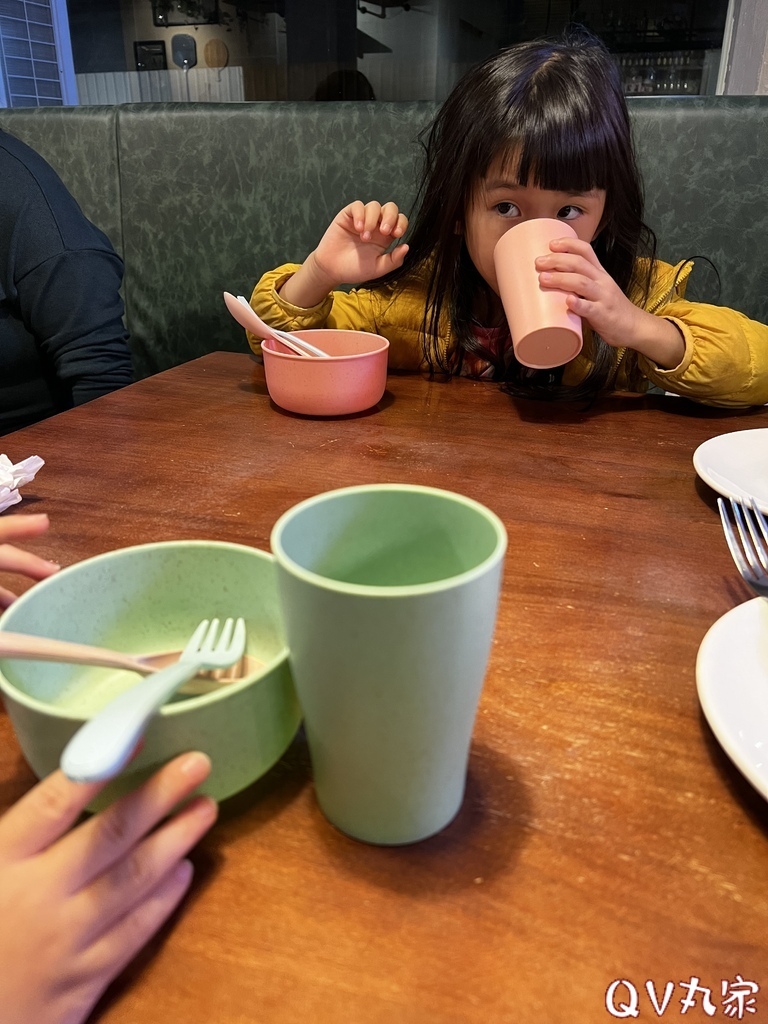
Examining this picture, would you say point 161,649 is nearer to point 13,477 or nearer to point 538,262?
point 13,477

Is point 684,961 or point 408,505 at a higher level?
point 408,505

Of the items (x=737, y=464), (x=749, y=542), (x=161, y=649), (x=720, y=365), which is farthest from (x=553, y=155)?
(x=161, y=649)

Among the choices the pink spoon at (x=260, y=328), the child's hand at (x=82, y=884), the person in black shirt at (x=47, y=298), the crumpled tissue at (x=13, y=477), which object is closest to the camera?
the child's hand at (x=82, y=884)

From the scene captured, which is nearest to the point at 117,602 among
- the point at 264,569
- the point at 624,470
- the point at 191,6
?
the point at 264,569

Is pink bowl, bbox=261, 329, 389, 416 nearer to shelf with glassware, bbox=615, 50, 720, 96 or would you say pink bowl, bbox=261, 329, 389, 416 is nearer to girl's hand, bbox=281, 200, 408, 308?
girl's hand, bbox=281, 200, 408, 308

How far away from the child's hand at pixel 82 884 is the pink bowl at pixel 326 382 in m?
0.63

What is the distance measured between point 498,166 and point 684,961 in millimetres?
984

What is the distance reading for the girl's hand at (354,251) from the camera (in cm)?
105

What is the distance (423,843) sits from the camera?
33 cm

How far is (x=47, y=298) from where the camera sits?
1.16m

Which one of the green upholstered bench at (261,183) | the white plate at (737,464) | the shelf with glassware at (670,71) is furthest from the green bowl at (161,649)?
the shelf with glassware at (670,71)

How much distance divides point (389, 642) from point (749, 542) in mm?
446

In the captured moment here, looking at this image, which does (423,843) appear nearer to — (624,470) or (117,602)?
(117,602)

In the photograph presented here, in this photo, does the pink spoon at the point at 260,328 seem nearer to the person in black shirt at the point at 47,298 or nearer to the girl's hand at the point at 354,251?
the girl's hand at the point at 354,251
